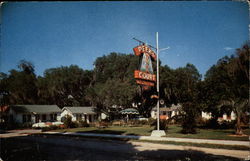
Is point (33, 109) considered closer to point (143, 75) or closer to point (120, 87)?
point (120, 87)

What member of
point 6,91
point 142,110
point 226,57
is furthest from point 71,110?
point 226,57

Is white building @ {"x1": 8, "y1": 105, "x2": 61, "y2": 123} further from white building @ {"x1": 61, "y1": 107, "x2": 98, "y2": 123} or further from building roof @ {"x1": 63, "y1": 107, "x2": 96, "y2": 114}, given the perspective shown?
building roof @ {"x1": 63, "y1": 107, "x2": 96, "y2": 114}

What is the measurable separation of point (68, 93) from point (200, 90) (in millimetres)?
44615

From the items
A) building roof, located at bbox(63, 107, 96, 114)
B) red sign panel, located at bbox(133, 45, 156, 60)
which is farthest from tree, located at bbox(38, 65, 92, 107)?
red sign panel, located at bbox(133, 45, 156, 60)

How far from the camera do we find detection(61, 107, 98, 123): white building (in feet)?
149

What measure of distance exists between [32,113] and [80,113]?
10308 mm

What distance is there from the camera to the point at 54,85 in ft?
186

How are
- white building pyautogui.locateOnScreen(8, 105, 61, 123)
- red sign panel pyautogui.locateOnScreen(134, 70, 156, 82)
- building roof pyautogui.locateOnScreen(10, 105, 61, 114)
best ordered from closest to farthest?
red sign panel pyautogui.locateOnScreen(134, 70, 156, 82) < white building pyautogui.locateOnScreen(8, 105, 61, 123) < building roof pyautogui.locateOnScreen(10, 105, 61, 114)

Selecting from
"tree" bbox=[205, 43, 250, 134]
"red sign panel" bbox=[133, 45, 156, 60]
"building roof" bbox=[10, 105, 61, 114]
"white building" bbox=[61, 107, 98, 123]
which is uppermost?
"red sign panel" bbox=[133, 45, 156, 60]

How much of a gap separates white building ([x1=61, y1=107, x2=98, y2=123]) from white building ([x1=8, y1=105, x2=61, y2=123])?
1.81 m

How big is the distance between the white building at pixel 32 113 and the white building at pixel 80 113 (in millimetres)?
1814

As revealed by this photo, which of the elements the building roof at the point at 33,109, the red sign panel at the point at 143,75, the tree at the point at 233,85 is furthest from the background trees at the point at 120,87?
the building roof at the point at 33,109

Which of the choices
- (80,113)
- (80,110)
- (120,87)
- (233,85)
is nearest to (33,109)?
(80,113)

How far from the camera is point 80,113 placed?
4628cm
